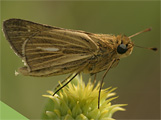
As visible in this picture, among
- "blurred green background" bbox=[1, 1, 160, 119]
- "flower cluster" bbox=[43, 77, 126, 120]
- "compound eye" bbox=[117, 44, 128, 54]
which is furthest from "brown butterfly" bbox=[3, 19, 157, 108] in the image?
"blurred green background" bbox=[1, 1, 160, 119]

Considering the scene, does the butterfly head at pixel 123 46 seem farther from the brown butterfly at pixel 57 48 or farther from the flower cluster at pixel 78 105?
the flower cluster at pixel 78 105

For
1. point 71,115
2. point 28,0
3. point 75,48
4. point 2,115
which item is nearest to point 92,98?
point 71,115

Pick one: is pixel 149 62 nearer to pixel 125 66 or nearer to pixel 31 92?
pixel 125 66

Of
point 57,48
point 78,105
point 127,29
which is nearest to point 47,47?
point 57,48

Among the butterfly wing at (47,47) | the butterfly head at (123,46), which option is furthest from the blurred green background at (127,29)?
the butterfly head at (123,46)

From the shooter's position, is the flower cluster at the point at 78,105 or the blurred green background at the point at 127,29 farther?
the blurred green background at the point at 127,29

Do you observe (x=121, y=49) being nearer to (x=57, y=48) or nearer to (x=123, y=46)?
(x=123, y=46)

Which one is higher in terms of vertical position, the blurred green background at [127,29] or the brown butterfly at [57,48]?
the blurred green background at [127,29]

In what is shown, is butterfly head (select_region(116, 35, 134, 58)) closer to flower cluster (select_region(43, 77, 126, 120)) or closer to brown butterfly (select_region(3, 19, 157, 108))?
brown butterfly (select_region(3, 19, 157, 108))
